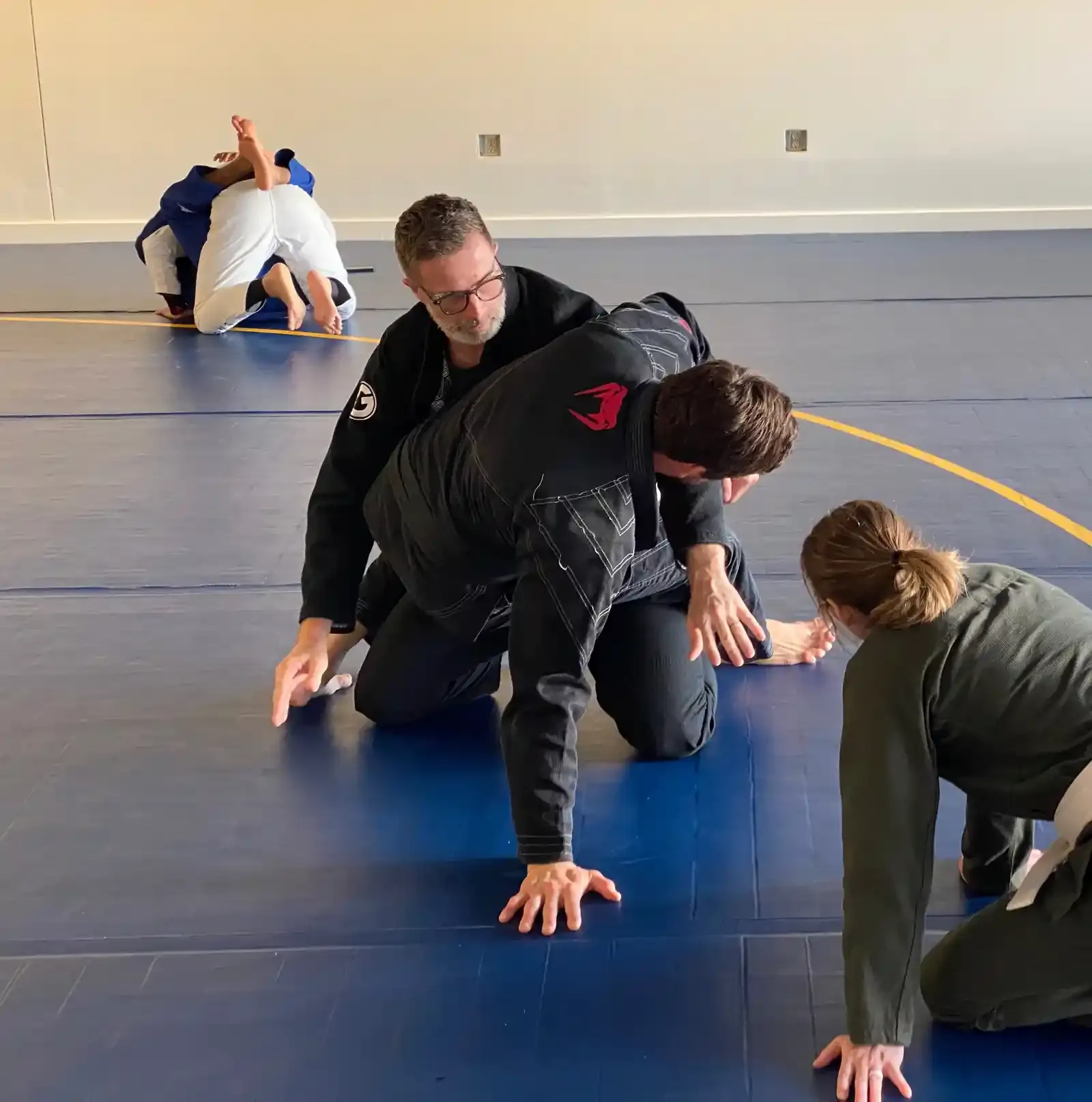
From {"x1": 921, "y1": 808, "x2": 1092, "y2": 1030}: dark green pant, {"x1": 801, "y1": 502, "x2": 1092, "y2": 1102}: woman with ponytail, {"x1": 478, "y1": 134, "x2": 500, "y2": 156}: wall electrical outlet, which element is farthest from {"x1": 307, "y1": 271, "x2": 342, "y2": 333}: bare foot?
{"x1": 921, "y1": 808, "x2": 1092, "y2": 1030}: dark green pant

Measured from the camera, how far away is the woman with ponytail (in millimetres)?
1693

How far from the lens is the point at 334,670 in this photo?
2979 mm

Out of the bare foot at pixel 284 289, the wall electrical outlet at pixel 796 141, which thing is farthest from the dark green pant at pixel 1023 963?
the wall electrical outlet at pixel 796 141

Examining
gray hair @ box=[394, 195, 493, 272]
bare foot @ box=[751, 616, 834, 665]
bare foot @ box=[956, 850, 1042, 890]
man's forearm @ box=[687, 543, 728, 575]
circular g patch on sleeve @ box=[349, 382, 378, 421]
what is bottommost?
bare foot @ box=[956, 850, 1042, 890]

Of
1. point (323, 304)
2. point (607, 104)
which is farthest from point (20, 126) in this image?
point (323, 304)

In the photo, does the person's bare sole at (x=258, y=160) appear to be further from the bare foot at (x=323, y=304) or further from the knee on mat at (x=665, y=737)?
the knee on mat at (x=665, y=737)

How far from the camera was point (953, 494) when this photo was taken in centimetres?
384

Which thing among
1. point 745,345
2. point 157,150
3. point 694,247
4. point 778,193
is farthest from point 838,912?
point 157,150

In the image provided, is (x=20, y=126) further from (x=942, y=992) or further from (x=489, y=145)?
(x=942, y=992)

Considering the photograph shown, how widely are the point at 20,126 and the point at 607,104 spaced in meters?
4.05

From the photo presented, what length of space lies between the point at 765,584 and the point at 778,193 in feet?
19.5

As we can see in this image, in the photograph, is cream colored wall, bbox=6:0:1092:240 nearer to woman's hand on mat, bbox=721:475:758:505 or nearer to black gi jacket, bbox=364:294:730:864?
woman's hand on mat, bbox=721:475:758:505

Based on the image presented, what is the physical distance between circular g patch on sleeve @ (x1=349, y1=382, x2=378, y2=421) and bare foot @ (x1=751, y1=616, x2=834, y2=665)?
1.02 metres

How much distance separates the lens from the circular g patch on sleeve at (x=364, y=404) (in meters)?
2.72
